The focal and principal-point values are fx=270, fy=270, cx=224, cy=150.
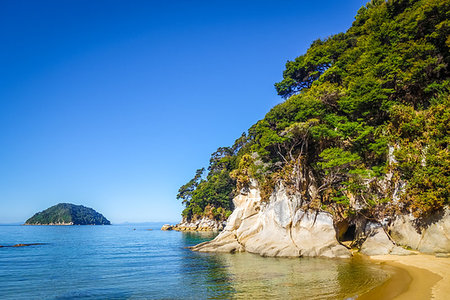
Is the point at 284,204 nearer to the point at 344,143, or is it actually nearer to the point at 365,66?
the point at 344,143

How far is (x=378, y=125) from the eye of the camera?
22.8 meters

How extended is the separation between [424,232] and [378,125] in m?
9.06

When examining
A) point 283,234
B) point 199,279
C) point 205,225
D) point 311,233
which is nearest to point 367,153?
point 311,233

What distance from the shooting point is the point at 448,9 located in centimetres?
1912

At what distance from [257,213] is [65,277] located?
19.1m

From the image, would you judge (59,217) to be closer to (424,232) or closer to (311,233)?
(311,233)

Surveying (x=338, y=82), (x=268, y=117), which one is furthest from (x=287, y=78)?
(x=268, y=117)

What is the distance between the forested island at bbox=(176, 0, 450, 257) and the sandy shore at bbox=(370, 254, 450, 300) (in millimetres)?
2312

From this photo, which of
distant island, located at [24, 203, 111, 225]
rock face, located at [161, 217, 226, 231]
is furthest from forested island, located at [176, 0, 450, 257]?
distant island, located at [24, 203, 111, 225]

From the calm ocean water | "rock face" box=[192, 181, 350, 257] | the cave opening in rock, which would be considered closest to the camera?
the calm ocean water

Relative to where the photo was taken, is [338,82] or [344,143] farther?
[338,82]

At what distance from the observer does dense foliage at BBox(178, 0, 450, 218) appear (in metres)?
17.7

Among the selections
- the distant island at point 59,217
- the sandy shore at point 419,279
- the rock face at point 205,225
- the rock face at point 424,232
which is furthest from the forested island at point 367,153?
the distant island at point 59,217

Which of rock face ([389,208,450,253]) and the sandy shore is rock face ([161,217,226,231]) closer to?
rock face ([389,208,450,253])
